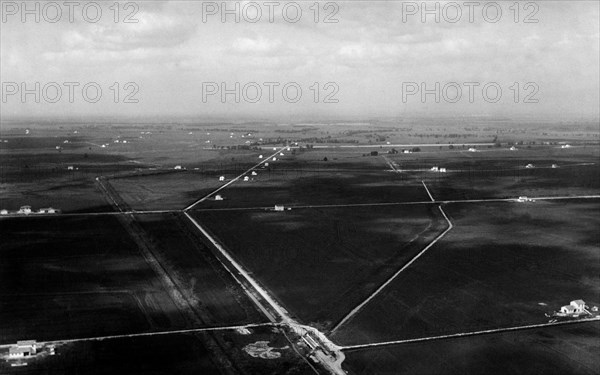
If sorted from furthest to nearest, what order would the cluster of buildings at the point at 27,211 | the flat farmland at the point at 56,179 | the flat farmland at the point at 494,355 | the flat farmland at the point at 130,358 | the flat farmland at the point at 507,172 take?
the flat farmland at the point at 507,172 → the flat farmland at the point at 56,179 → the cluster of buildings at the point at 27,211 → the flat farmland at the point at 494,355 → the flat farmland at the point at 130,358

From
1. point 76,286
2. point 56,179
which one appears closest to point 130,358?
point 76,286

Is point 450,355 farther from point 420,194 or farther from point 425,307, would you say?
point 420,194

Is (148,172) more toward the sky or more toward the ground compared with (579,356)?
more toward the sky

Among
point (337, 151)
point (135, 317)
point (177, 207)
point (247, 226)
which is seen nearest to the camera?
point (135, 317)

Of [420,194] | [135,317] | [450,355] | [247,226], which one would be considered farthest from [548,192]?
[135,317]

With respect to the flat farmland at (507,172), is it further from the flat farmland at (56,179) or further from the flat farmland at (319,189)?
the flat farmland at (56,179)

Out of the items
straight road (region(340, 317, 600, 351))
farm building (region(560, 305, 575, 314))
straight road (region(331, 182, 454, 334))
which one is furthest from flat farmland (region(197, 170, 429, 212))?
straight road (region(340, 317, 600, 351))

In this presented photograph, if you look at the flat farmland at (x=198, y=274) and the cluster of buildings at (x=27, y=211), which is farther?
the cluster of buildings at (x=27, y=211)

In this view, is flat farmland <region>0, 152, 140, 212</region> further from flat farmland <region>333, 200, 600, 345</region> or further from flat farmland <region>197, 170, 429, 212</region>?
flat farmland <region>333, 200, 600, 345</region>

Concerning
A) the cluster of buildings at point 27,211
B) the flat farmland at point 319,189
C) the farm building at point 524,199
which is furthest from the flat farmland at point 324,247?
the cluster of buildings at point 27,211
